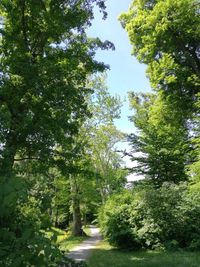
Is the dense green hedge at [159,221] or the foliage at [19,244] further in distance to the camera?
the dense green hedge at [159,221]

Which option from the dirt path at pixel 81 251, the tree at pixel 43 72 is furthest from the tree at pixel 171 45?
the dirt path at pixel 81 251

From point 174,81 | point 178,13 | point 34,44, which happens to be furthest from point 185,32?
point 34,44

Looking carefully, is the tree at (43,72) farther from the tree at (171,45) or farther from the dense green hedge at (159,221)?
the tree at (171,45)

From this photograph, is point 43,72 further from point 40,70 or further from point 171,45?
point 171,45

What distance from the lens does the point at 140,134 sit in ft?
82.0

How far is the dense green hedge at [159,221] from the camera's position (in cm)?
1584

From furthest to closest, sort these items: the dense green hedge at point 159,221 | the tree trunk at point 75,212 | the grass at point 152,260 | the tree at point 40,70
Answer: the tree trunk at point 75,212, the dense green hedge at point 159,221, the tree at point 40,70, the grass at point 152,260

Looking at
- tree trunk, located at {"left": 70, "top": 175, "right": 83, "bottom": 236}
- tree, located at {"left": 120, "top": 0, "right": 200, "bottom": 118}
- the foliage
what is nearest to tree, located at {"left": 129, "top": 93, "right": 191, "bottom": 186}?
tree, located at {"left": 120, "top": 0, "right": 200, "bottom": 118}

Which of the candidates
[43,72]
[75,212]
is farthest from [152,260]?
[75,212]

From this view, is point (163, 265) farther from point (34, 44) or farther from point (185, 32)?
point (185, 32)

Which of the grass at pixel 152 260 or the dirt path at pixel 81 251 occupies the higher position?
the dirt path at pixel 81 251

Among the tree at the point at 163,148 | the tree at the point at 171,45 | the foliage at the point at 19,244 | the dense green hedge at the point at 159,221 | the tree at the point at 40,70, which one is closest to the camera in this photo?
the foliage at the point at 19,244

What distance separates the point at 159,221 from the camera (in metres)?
16.3

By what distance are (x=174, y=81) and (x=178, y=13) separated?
3662mm
